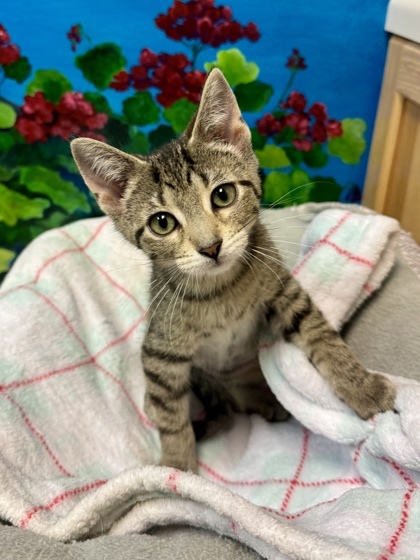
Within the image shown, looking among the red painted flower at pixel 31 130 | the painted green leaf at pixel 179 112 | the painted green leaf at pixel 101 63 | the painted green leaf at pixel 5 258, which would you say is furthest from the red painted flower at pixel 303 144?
the painted green leaf at pixel 5 258

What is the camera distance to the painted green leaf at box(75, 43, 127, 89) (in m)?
1.60

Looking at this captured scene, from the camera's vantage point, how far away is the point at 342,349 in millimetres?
1136

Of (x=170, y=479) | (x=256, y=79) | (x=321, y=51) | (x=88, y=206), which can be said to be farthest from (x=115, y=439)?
(x=321, y=51)

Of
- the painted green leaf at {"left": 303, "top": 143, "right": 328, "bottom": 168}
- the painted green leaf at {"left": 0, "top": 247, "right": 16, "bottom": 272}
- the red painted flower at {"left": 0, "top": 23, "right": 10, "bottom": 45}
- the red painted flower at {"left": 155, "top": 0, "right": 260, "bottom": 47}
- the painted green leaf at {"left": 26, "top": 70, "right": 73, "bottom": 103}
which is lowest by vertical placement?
the painted green leaf at {"left": 0, "top": 247, "right": 16, "bottom": 272}

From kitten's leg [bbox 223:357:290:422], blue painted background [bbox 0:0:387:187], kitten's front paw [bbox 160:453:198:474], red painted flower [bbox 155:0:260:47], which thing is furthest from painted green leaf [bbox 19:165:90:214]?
kitten's front paw [bbox 160:453:198:474]

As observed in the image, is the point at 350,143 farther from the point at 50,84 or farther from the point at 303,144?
the point at 50,84

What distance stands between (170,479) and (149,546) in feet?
0.37

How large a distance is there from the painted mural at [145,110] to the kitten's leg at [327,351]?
55 centimetres

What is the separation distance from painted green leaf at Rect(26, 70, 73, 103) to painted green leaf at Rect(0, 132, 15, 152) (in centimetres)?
15

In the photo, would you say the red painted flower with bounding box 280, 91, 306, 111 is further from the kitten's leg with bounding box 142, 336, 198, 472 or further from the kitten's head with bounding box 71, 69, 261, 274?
the kitten's leg with bounding box 142, 336, 198, 472

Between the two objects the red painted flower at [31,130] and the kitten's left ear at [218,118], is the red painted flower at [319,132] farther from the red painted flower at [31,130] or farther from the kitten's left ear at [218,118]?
the red painted flower at [31,130]

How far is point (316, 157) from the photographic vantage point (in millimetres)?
1789

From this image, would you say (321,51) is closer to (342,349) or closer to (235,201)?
(235,201)

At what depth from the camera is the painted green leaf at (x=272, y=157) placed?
5.83 feet
